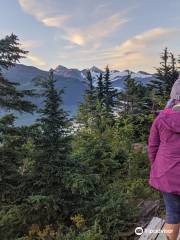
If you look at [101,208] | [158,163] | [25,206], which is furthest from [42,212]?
[158,163]

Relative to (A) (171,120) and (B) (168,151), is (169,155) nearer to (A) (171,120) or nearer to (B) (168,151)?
(B) (168,151)

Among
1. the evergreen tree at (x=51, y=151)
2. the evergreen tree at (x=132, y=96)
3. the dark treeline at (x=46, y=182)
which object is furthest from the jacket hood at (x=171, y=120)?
the evergreen tree at (x=132, y=96)

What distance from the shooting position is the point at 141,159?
13.1 metres

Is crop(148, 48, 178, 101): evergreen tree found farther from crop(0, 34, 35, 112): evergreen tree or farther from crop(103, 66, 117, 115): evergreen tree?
crop(0, 34, 35, 112): evergreen tree

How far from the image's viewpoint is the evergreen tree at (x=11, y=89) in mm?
7713

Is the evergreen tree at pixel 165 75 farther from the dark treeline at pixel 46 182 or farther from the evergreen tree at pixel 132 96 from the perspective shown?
the dark treeline at pixel 46 182

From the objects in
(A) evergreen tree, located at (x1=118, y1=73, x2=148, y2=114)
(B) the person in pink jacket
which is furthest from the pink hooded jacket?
(A) evergreen tree, located at (x1=118, y1=73, x2=148, y2=114)

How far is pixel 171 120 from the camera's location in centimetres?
421

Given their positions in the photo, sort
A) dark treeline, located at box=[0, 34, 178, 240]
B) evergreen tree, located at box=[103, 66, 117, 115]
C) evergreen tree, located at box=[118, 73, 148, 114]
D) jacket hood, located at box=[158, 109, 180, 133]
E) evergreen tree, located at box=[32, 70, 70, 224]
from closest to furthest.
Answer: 1. jacket hood, located at box=[158, 109, 180, 133]
2. dark treeline, located at box=[0, 34, 178, 240]
3. evergreen tree, located at box=[32, 70, 70, 224]
4. evergreen tree, located at box=[118, 73, 148, 114]
5. evergreen tree, located at box=[103, 66, 117, 115]

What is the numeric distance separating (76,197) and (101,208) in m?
0.70

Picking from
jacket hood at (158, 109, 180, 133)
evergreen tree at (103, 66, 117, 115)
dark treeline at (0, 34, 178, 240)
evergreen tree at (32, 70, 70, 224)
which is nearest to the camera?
jacket hood at (158, 109, 180, 133)

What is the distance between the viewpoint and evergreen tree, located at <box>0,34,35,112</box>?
771 cm

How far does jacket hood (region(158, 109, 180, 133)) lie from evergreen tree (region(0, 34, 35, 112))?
176 inches

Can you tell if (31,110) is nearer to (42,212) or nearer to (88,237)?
(42,212)
